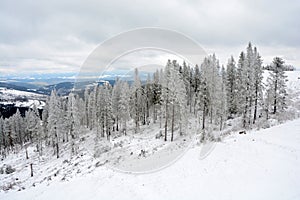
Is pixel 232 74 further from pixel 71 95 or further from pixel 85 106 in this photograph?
pixel 85 106

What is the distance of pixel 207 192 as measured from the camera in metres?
12.1

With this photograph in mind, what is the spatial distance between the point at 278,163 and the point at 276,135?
21.6ft

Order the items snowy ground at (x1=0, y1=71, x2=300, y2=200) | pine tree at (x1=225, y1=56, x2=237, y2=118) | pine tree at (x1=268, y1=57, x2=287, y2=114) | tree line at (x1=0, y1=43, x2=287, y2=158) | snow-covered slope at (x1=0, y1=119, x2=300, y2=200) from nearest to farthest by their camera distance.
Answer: snow-covered slope at (x1=0, y1=119, x2=300, y2=200) → snowy ground at (x1=0, y1=71, x2=300, y2=200) → tree line at (x1=0, y1=43, x2=287, y2=158) → pine tree at (x1=268, y1=57, x2=287, y2=114) → pine tree at (x1=225, y1=56, x2=237, y2=118)

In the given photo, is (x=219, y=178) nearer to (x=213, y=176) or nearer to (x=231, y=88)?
(x=213, y=176)

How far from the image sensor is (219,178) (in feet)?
43.6

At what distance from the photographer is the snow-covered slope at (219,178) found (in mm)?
11594

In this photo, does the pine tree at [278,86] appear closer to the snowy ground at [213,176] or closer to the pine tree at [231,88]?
the pine tree at [231,88]

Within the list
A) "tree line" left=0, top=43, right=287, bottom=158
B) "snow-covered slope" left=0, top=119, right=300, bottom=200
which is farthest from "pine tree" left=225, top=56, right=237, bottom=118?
"snow-covered slope" left=0, top=119, right=300, bottom=200

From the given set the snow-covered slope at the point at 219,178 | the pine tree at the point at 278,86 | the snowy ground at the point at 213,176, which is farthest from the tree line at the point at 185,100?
the snow-covered slope at the point at 219,178

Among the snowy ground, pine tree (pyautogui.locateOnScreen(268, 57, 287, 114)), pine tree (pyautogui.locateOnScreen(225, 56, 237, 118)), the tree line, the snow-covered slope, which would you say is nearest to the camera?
the snow-covered slope

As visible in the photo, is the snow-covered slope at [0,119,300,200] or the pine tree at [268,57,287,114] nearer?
the snow-covered slope at [0,119,300,200]

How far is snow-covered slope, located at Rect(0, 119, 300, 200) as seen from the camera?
11.6m

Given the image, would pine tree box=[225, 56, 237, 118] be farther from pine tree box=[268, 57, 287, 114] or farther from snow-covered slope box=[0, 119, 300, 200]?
snow-covered slope box=[0, 119, 300, 200]

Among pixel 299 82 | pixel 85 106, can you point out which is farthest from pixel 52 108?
pixel 299 82
